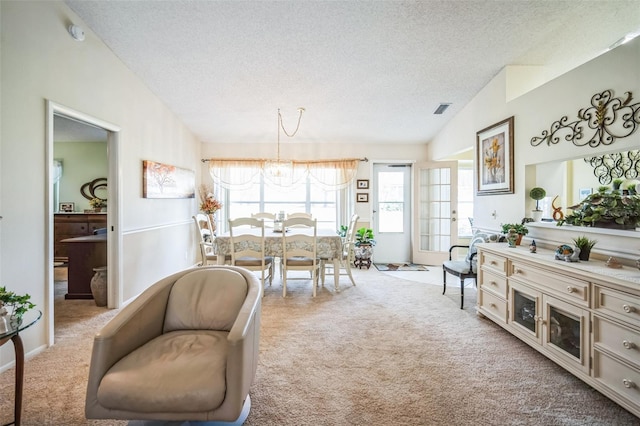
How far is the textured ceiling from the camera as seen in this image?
2.69m

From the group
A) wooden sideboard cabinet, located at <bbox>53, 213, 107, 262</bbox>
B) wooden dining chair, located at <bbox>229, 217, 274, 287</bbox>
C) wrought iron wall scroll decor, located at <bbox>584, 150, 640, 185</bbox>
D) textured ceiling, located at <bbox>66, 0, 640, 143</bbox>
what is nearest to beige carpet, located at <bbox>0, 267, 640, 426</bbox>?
wooden dining chair, located at <bbox>229, 217, 274, 287</bbox>

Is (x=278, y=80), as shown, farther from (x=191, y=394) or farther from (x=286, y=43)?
(x=191, y=394)

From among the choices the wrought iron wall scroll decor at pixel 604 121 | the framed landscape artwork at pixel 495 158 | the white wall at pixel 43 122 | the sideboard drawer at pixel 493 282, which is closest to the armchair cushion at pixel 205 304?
the white wall at pixel 43 122

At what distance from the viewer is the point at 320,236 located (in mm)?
3875

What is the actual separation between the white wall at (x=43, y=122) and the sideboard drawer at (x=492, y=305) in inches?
153

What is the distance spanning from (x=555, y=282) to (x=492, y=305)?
82 cm

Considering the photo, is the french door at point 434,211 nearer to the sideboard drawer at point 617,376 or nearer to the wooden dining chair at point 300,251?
the wooden dining chair at point 300,251

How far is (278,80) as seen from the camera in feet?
12.5

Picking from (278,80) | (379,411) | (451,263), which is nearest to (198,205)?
(278,80)

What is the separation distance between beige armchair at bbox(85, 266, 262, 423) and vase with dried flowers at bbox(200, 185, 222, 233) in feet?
12.1

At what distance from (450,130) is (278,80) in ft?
9.62

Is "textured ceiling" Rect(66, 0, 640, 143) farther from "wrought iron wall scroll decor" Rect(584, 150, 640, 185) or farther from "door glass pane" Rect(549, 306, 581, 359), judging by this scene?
"door glass pane" Rect(549, 306, 581, 359)

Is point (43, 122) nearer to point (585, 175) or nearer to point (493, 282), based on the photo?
point (493, 282)

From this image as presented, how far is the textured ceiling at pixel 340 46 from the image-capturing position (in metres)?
2.69
